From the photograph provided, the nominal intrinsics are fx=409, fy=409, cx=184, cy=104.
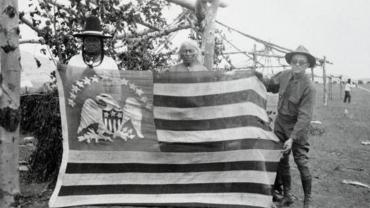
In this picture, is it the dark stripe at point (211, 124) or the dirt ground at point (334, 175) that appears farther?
the dirt ground at point (334, 175)

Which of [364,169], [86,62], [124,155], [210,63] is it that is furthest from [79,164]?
[364,169]

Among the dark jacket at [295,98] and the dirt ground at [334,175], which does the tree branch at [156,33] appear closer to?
the dirt ground at [334,175]

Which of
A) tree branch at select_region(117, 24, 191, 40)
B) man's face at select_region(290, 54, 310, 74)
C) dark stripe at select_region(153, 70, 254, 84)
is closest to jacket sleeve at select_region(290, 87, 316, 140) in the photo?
man's face at select_region(290, 54, 310, 74)

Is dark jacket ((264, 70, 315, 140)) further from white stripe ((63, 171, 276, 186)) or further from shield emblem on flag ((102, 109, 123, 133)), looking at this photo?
shield emblem on flag ((102, 109, 123, 133))

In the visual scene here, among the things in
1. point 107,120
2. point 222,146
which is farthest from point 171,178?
point 107,120

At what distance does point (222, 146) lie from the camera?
4781mm

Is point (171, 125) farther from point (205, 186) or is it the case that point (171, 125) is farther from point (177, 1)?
point (177, 1)

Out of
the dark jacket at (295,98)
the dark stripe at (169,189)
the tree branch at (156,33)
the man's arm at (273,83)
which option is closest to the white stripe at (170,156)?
the dark stripe at (169,189)

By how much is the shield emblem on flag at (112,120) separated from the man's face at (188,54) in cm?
137

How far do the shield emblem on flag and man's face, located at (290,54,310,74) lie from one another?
229 cm

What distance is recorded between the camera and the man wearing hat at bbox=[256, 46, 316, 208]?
507 centimetres

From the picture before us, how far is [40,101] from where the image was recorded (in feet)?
22.8

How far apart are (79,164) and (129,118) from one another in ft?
2.51

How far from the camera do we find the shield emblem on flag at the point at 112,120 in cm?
472
